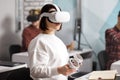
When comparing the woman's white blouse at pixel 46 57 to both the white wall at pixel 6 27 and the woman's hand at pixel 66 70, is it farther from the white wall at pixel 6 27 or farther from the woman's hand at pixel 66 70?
the white wall at pixel 6 27

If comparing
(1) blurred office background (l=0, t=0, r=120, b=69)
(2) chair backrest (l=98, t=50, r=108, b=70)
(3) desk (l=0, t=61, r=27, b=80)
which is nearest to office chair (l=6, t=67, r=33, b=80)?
(3) desk (l=0, t=61, r=27, b=80)

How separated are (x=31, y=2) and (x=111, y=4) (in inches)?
49.9

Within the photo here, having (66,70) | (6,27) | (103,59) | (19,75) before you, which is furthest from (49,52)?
(6,27)

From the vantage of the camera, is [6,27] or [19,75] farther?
[6,27]

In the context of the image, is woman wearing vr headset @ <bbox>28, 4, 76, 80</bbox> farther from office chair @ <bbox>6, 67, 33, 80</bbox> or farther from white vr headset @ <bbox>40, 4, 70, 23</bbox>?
office chair @ <bbox>6, 67, 33, 80</bbox>

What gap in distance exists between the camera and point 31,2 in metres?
4.59

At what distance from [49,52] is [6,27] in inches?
113

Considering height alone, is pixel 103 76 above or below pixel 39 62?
below

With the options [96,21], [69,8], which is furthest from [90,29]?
[69,8]

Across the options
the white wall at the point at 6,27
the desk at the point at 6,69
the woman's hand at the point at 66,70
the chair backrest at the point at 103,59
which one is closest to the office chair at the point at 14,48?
the white wall at the point at 6,27

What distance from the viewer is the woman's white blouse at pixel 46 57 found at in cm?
163

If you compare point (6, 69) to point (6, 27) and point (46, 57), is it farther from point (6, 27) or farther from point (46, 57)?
point (6, 27)

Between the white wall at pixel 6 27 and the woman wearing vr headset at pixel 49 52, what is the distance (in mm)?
2640

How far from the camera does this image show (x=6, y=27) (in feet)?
14.6
